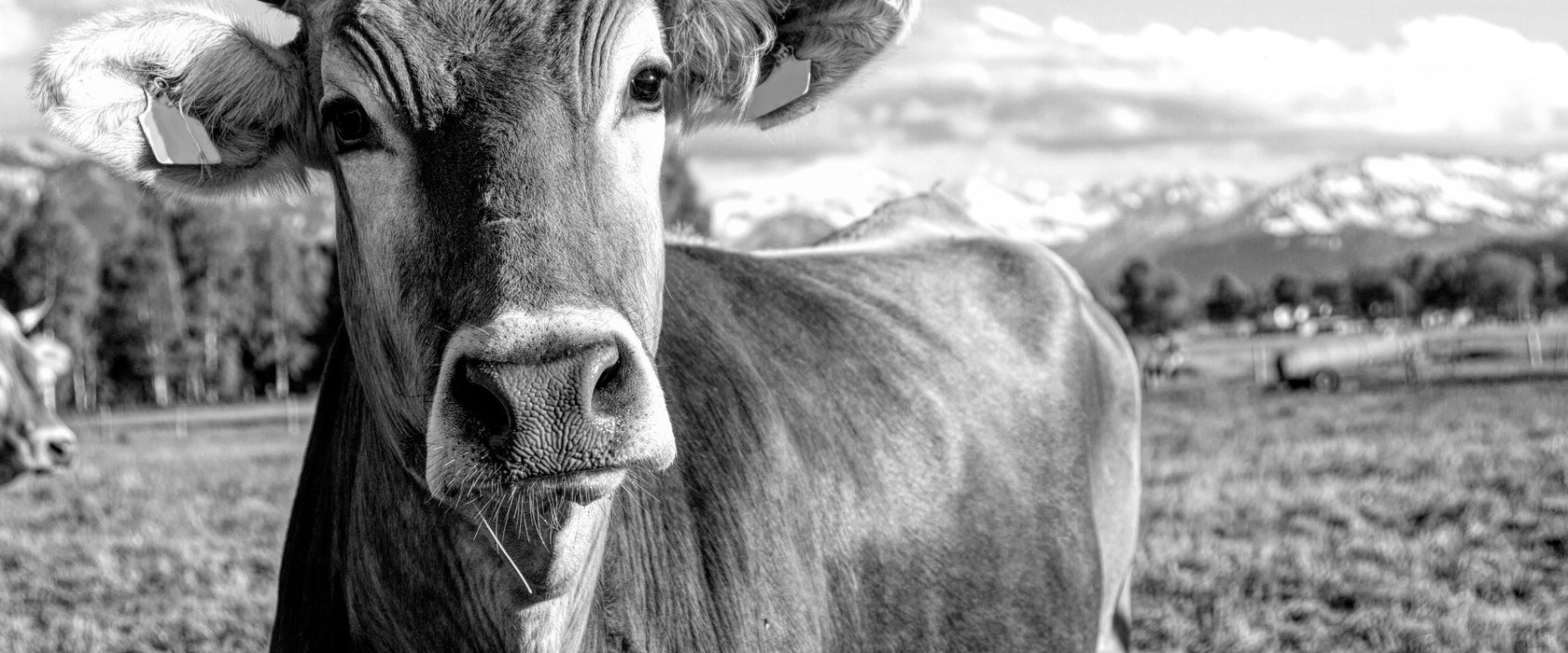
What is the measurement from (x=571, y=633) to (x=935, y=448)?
1.72 meters

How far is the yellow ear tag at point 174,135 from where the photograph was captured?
10.8 ft

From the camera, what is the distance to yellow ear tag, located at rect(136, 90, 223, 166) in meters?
3.29

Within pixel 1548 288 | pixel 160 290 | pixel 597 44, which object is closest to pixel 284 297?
pixel 160 290

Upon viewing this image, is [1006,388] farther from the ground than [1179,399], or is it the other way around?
[1006,388]

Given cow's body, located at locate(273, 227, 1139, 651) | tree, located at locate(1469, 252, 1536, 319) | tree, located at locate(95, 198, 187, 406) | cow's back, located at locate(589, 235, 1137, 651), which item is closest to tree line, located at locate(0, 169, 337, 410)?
tree, located at locate(95, 198, 187, 406)

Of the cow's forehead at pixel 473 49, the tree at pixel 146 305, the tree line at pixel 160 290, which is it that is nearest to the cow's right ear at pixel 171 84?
the cow's forehead at pixel 473 49

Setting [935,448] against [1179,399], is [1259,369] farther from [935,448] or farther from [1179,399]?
[935,448]

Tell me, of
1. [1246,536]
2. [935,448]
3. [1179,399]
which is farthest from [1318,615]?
[1179,399]

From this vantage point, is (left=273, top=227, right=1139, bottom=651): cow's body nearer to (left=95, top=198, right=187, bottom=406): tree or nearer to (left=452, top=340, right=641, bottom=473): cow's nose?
(left=452, top=340, right=641, bottom=473): cow's nose

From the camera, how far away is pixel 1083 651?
Answer: 4.77 meters

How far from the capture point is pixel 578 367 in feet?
7.57

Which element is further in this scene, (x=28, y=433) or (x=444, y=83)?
(x=28, y=433)

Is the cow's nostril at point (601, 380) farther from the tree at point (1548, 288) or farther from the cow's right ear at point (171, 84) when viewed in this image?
the tree at point (1548, 288)

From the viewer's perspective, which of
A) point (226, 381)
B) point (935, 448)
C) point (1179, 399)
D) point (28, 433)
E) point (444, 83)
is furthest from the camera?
point (226, 381)
